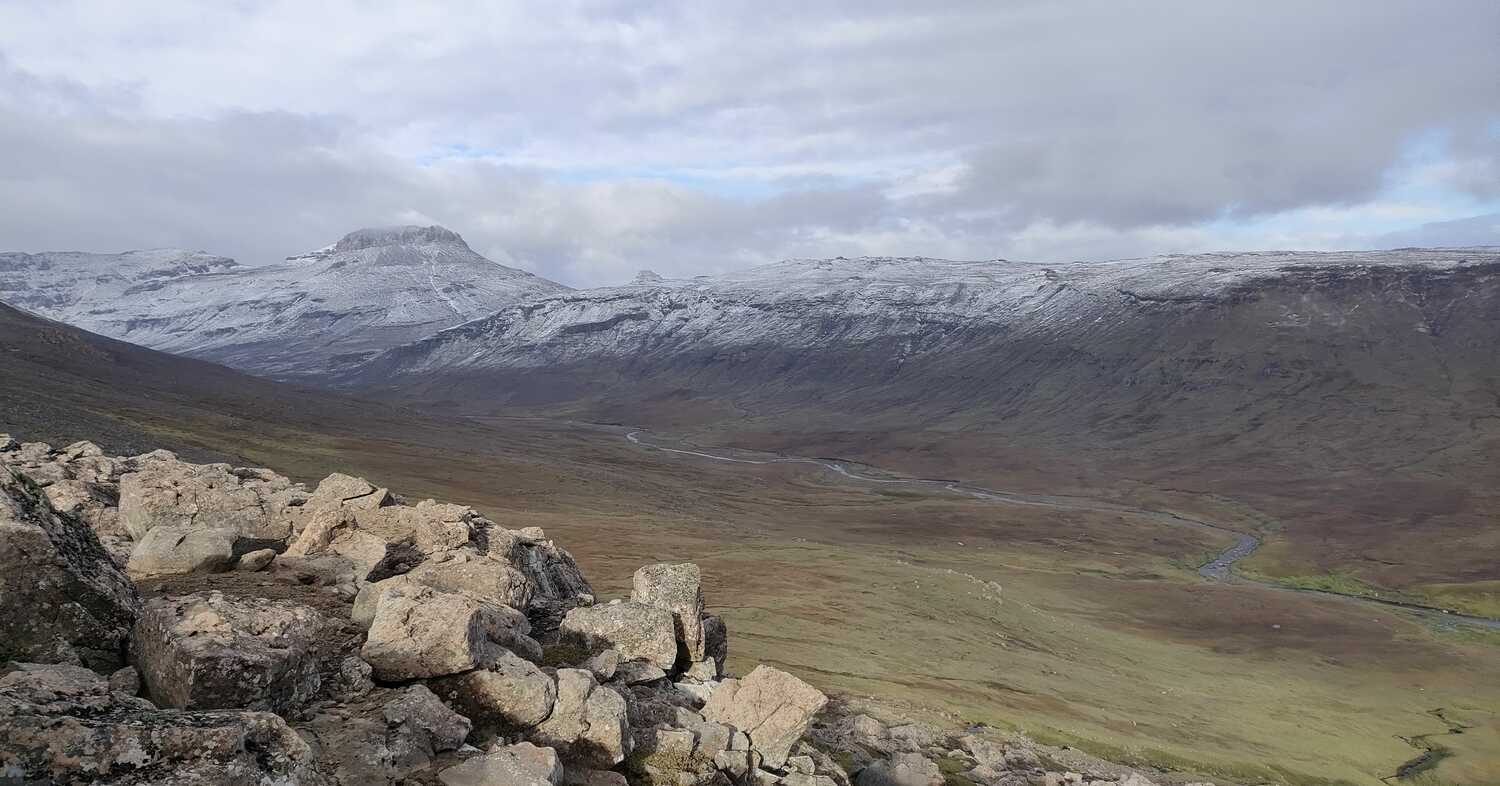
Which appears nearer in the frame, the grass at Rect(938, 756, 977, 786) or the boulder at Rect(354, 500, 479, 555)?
the boulder at Rect(354, 500, 479, 555)

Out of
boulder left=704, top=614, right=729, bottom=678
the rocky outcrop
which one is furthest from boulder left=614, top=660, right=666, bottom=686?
boulder left=704, top=614, right=729, bottom=678

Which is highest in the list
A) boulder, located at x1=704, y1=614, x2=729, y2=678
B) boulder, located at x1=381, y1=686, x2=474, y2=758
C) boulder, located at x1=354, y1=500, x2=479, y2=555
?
boulder, located at x1=354, y1=500, x2=479, y2=555

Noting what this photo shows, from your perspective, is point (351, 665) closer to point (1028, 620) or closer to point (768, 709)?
point (768, 709)

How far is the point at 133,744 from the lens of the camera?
9562 millimetres

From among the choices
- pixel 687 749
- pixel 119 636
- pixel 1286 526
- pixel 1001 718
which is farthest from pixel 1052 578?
pixel 119 636

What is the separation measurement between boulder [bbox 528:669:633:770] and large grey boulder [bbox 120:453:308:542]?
460 inches

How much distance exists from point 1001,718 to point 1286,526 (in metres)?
145

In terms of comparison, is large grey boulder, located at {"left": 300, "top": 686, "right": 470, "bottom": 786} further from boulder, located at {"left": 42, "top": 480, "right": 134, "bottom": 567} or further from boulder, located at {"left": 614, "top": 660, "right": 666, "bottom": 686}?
boulder, located at {"left": 42, "top": 480, "right": 134, "bottom": 567}

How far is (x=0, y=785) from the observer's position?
8.58m

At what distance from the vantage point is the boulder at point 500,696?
15.5 meters

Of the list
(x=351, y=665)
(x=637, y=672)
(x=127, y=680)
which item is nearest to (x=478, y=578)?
(x=637, y=672)

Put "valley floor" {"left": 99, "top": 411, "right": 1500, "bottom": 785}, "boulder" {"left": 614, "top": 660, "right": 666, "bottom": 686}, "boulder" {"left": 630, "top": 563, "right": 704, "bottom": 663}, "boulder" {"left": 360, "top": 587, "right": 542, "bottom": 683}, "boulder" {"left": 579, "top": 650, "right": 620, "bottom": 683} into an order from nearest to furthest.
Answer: "boulder" {"left": 360, "top": 587, "right": 542, "bottom": 683} → "boulder" {"left": 579, "top": 650, "right": 620, "bottom": 683} → "boulder" {"left": 614, "top": 660, "right": 666, "bottom": 686} → "boulder" {"left": 630, "top": 563, "right": 704, "bottom": 663} → "valley floor" {"left": 99, "top": 411, "right": 1500, "bottom": 785}

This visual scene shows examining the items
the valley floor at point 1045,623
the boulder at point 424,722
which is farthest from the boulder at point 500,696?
the valley floor at point 1045,623

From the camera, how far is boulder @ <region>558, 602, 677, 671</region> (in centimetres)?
2089
